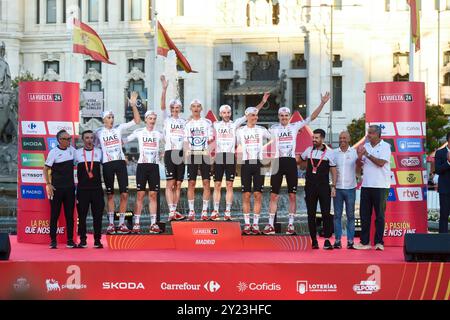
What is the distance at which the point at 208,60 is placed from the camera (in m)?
69.8

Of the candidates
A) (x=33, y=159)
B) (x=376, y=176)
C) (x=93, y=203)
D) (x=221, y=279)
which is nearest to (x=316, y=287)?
(x=221, y=279)

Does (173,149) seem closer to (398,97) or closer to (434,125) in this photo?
(398,97)

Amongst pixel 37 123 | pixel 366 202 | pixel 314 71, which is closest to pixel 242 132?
pixel 366 202

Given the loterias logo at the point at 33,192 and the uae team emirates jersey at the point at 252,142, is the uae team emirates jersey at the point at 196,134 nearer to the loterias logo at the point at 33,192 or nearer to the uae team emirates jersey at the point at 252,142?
the uae team emirates jersey at the point at 252,142

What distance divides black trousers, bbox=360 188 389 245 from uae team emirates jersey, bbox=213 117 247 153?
2.57m

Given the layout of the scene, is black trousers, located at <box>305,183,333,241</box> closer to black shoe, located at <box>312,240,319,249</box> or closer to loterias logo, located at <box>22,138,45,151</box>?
black shoe, located at <box>312,240,319,249</box>

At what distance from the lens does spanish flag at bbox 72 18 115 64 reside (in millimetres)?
30797

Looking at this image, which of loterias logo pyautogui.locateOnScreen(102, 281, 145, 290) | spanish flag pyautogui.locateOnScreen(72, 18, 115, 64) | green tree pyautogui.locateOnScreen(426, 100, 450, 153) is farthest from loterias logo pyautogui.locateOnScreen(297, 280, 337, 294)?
green tree pyautogui.locateOnScreen(426, 100, 450, 153)

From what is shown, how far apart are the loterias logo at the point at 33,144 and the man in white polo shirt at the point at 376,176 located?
Result: 5.44m

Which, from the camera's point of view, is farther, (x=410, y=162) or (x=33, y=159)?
(x=33, y=159)

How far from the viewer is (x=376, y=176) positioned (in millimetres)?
16188

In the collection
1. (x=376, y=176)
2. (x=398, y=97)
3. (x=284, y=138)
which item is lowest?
→ (x=376, y=176)

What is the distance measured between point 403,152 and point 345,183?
54.5 inches

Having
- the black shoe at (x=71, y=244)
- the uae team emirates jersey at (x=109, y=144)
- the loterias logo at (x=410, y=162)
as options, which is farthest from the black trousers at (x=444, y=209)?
the black shoe at (x=71, y=244)
